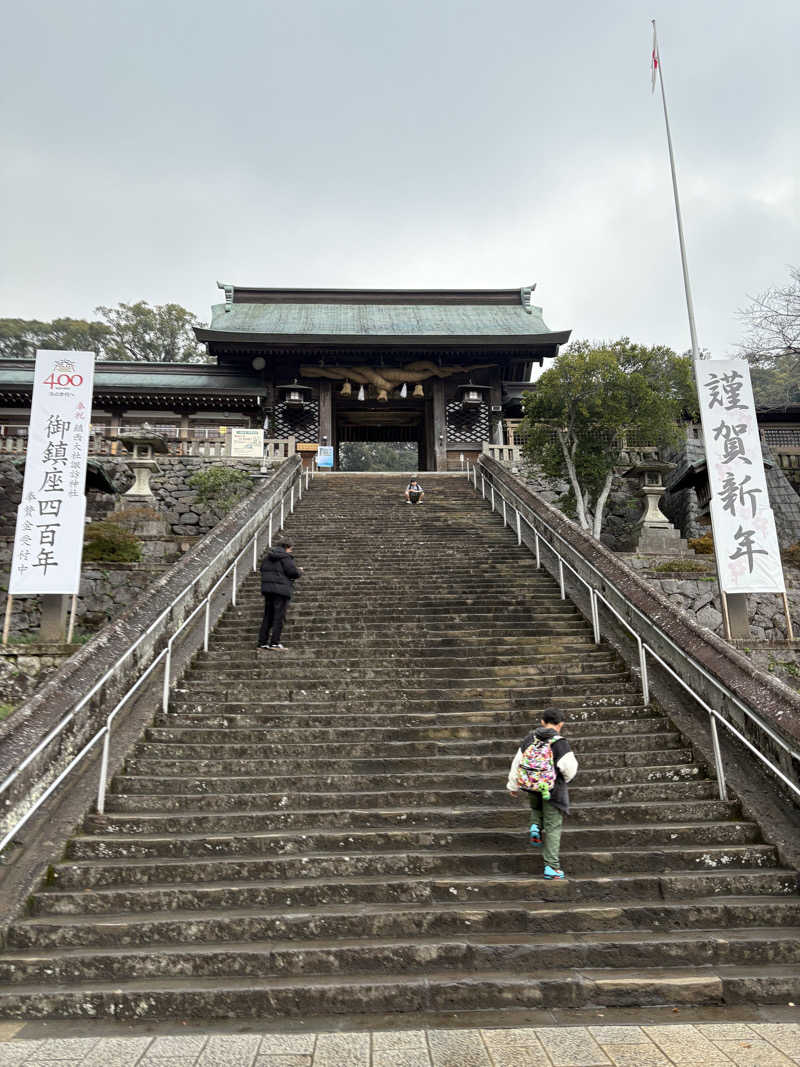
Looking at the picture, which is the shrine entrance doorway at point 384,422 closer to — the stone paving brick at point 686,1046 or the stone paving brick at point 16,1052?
the stone paving brick at point 686,1046

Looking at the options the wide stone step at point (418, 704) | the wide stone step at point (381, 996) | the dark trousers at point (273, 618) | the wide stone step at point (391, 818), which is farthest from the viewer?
the dark trousers at point (273, 618)

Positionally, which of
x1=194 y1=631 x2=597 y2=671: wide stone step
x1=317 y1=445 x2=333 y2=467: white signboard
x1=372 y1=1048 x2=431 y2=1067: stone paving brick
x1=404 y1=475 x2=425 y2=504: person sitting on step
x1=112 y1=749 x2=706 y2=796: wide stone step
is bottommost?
x1=372 y1=1048 x2=431 y2=1067: stone paving brick

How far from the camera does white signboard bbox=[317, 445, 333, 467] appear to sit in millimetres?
20053

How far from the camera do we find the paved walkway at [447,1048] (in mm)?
2807

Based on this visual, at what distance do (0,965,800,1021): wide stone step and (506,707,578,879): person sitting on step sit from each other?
748 mm

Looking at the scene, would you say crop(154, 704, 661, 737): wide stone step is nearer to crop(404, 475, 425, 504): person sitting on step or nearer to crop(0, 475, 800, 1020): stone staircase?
crop(0, 475, 800, 1020): stone staircase

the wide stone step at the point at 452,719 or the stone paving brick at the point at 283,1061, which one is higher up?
the wide stone step at the point at 452,719

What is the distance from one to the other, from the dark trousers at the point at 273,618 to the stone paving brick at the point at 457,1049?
454 centimetres

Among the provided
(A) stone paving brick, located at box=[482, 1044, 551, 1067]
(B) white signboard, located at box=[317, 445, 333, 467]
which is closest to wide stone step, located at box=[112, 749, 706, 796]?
(A) stone paving brick, located at box=[482, 1044, 551, 1067]

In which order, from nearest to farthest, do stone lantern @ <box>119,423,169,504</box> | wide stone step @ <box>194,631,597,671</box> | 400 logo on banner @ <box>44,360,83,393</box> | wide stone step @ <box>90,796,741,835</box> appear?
wide stone step @ <box>90,796,741,835</box>, wide stone step @ <box>194,631,597,671</box>, 400 logo on banner @ <box>44,360,83,393</box>, stone lantern @ <box>119,423,169,504</box>

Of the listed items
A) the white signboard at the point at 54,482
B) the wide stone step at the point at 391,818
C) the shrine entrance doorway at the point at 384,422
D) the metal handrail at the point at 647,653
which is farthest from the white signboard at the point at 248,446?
the wide stone step at the point at 391,818

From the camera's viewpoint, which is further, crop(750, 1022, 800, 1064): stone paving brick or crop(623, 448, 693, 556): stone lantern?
crop(623, 448, 693, 556): stone lantern

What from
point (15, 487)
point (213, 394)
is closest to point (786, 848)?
point (15, 487)

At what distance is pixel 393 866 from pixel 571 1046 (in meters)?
1.50
